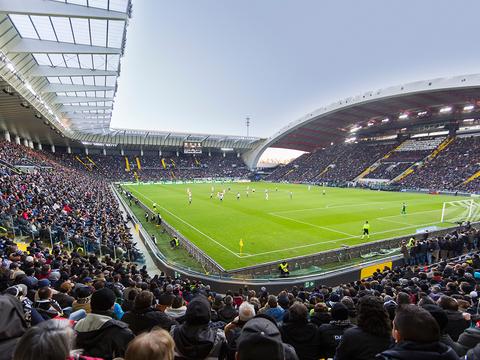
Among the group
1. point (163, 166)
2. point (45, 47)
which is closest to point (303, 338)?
point (45, 47)

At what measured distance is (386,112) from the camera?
195 ft

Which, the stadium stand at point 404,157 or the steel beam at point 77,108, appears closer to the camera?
the steel beam at point 77,108

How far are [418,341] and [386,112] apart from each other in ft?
214

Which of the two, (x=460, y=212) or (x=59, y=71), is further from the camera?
(x=460, y=212)

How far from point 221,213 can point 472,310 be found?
24.9 meters

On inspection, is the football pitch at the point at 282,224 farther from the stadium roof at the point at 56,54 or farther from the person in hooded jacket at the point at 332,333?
the stadium roof at the point at 56,54

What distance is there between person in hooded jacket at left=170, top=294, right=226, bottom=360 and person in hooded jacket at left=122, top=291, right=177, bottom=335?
857 mm

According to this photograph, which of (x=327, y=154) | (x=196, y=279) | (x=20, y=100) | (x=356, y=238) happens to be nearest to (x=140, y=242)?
(x=196, y=279)

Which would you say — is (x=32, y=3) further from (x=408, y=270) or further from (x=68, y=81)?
(x=408, y=270)

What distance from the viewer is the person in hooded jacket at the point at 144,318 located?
381cm

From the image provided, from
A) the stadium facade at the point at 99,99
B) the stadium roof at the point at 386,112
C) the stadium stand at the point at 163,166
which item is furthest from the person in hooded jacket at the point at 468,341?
the stadium stand at the point at 163,166

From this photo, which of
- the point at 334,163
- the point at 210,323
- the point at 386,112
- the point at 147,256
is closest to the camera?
the point at 210,323

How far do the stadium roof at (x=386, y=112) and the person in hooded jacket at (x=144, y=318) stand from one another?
164 ft

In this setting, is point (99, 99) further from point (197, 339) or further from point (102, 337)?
point (197, 339)
